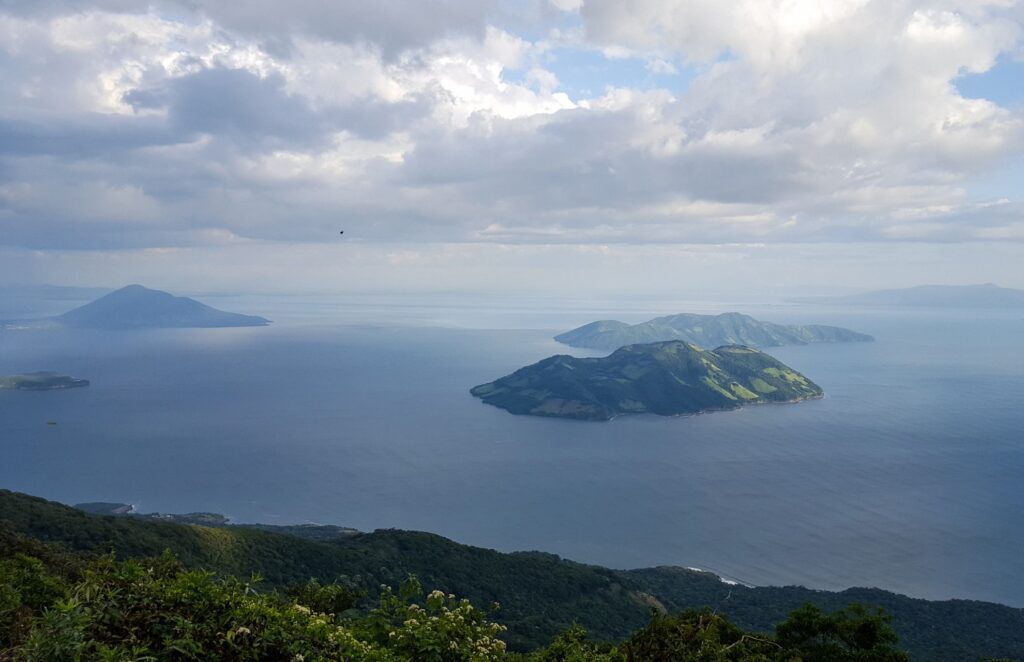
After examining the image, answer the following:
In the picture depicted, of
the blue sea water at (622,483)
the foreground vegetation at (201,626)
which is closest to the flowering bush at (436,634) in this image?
the foreground vegetation at (201,626)

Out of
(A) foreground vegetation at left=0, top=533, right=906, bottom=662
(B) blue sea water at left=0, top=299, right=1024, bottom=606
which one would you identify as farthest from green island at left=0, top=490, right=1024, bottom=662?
(B) blue sea water at left=0, top=299, right=1024, bottom=606

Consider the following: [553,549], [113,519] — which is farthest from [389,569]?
[553,549]

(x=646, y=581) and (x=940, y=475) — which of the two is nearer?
(x=646, y=581)

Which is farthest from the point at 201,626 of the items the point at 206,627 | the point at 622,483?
the point at 622,483

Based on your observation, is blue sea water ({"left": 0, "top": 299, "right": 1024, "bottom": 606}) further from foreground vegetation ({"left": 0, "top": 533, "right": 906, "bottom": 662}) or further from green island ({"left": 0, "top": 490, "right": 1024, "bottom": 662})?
foreground vegetation ({"left": 0, "top": 533, "right": 906, "bottom": 662})

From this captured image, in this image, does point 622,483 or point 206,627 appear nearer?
point 206,627

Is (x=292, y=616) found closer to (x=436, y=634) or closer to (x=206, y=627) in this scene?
(x=206, y=627)

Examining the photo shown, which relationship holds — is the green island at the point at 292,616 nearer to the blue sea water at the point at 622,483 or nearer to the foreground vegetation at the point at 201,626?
the foreground vegetation at the point at 201,626

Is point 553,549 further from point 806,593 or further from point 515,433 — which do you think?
point 515,433

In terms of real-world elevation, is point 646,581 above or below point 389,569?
below
